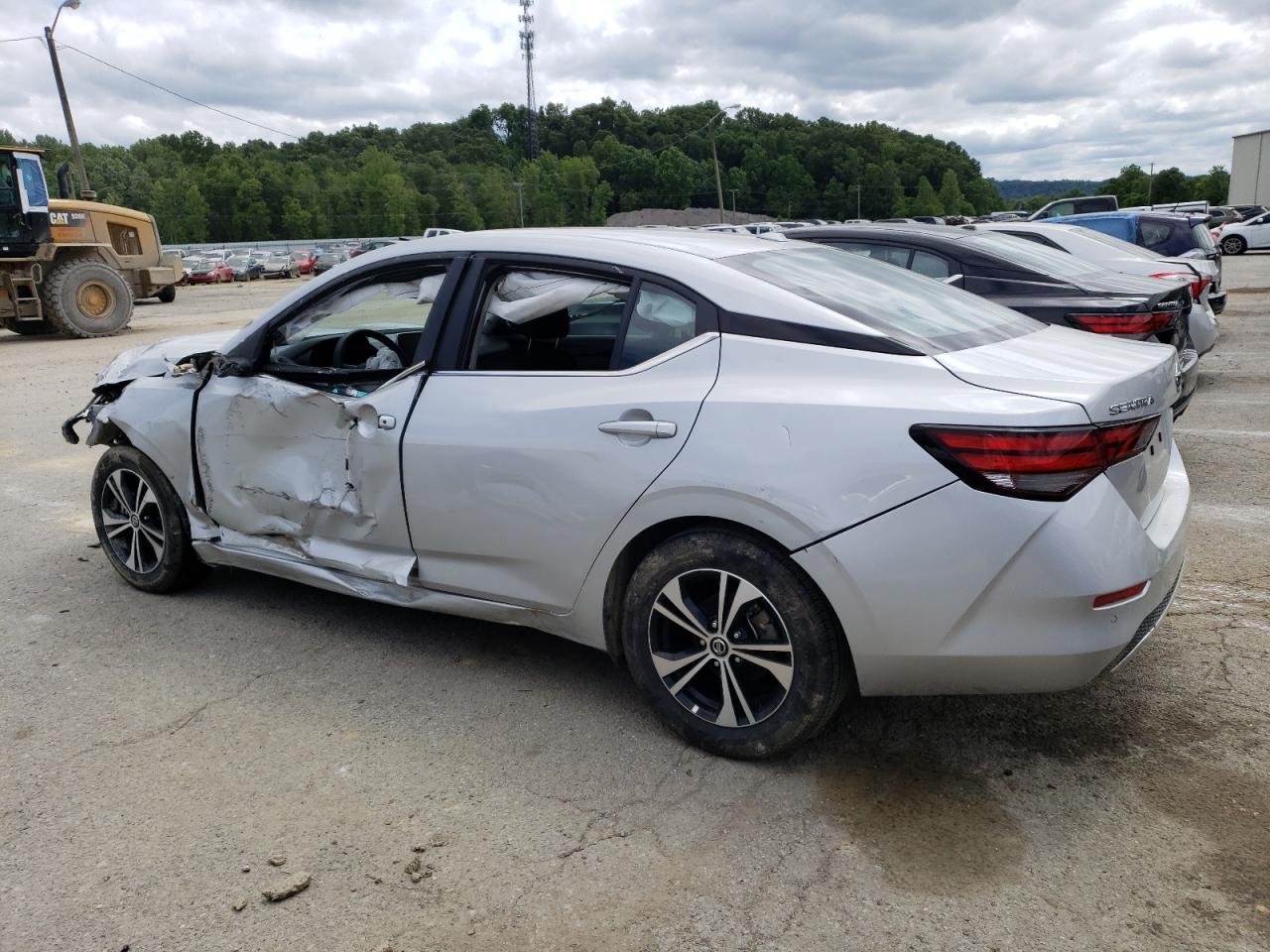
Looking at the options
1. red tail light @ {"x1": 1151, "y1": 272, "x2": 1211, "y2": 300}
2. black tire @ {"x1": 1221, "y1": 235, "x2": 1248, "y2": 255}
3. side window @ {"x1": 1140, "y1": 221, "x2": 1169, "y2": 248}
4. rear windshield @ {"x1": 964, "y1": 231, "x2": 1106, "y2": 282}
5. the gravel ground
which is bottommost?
black tire @ {"x1": 1221, "y1": 235, "x2": 1248, "y2": 255}

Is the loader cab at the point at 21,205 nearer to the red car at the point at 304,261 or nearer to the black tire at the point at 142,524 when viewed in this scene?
the black tire at the point at 142,524

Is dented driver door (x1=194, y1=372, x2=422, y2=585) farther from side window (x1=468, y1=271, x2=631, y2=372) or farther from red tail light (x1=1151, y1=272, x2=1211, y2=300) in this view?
red tail light (x1=1151, y1=272, x2=1211, y2=300)

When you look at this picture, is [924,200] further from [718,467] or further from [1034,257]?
[718,467]

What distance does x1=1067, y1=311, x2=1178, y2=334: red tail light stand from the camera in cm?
617

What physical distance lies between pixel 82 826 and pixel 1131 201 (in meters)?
111

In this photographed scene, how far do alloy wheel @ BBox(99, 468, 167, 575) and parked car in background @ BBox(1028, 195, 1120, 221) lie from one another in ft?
68.8

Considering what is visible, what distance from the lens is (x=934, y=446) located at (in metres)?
2.68

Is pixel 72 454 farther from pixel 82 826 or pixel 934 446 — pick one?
pixel 934 446

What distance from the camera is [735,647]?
3043mm

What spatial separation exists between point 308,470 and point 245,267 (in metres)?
48.1

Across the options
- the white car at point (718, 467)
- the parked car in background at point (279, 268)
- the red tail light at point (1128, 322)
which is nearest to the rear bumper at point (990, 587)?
the white car at point (718, 467)

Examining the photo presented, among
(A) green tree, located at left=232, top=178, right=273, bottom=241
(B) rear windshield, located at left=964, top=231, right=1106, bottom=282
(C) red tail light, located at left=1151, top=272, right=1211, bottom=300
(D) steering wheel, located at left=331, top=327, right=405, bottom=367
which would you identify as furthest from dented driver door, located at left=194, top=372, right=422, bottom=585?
(A) green tree, located at left=232, top=178, right=273, bottom=241

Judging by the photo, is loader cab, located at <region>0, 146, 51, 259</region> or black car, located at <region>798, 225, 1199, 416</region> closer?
black car, located at <region>798, 225, 1199, 416</region>

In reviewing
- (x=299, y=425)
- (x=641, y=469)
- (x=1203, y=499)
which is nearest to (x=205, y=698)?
(x=299, y=425)
